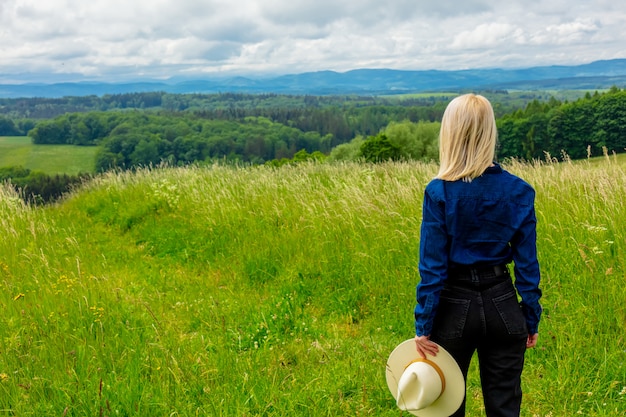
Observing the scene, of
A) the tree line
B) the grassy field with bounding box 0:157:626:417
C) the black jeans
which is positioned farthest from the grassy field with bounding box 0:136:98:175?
the black jeans

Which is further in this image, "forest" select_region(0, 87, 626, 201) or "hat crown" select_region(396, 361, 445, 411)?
"forest" select_region(0, 87, 626, 201)

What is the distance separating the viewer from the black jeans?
89.1 inches

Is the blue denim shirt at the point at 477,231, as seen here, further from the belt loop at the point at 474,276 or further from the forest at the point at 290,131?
the forest at the point at 290,131

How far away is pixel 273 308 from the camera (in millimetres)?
4590

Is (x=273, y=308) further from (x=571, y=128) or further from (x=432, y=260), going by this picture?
(x=571, y=128)

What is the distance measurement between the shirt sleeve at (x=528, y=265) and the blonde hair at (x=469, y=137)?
0.35 metres

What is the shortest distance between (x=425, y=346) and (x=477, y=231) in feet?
2.17

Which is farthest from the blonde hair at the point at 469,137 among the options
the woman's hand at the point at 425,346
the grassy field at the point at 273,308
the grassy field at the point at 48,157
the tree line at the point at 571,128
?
the grassy field at the point at 48,157

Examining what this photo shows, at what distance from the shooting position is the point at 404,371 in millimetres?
2434

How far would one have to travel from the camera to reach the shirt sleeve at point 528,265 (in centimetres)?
228

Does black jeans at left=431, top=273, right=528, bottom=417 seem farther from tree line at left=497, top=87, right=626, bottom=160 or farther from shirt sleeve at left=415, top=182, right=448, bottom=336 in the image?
tree line at left=497, top=87, right=626, bottom=160

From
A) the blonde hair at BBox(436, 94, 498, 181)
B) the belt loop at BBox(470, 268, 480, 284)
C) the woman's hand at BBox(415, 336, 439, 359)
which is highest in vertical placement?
the blonde hair at BBox(436, 94, 498, 181)

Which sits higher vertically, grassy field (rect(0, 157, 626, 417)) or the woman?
the woman

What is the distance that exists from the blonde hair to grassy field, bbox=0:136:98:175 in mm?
76940
